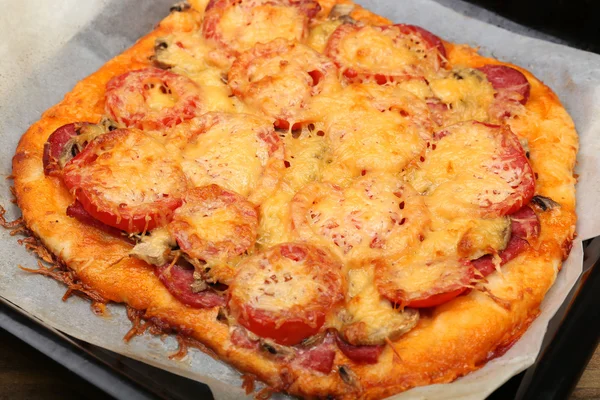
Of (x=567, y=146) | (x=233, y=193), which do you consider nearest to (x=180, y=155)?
(x=233, y=193)

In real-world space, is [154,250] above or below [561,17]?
below

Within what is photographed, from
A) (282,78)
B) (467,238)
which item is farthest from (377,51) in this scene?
(467,238)

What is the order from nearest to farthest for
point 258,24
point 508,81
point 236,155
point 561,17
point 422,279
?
point 422,279 < point 236,155 < point 508,81 < point 258,24 < point 561,17

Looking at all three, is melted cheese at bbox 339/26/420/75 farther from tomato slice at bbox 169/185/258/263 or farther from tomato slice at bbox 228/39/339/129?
tomato slice at bbox 169/185/258/263

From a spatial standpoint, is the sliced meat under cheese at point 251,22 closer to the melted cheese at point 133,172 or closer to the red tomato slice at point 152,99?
the red tomato slice at point 152,99

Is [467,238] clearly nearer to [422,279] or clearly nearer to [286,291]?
[422,279]

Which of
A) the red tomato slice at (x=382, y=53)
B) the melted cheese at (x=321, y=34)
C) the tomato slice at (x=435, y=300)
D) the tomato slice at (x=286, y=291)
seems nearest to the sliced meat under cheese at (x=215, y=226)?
the tomato slice at (x=286, y=291)

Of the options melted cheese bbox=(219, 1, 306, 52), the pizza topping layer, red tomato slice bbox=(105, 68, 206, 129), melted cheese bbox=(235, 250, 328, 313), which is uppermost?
melted cheese bbox=(219, 1, 306, 52)

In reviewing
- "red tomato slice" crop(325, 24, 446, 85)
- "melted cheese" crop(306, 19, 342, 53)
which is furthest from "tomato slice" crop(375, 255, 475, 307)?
"melted cheese" crop(306, 19, 342, 53)
